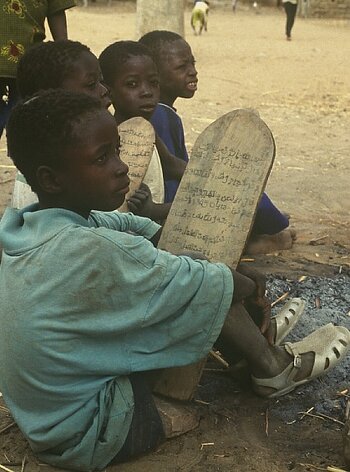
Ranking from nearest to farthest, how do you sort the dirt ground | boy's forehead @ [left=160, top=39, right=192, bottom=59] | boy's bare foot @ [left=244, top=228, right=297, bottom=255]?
the dirt ground < boy's forehead @ [left=160, top=39, right=192, bottom=59] < boy's bare foot @ [left=244, top=228, right=297, bottom=255]

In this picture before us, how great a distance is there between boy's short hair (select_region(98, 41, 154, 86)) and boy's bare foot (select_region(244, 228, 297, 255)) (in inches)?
54.0

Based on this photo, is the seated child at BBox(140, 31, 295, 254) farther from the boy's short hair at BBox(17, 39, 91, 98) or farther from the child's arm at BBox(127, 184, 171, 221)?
the boy's short hair at BBox(17, 39, 91, 98)

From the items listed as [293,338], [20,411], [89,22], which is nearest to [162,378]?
[20,411]

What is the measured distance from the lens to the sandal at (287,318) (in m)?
3.49

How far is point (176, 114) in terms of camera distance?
15.3 feet

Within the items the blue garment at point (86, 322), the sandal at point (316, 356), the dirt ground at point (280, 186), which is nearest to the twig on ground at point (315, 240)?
the dirt ground at point (280, 186)

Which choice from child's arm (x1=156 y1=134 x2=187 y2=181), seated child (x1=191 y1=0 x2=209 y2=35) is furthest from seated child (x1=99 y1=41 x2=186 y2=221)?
seated child (x1=191 y1=0 x2=209 y2=35)

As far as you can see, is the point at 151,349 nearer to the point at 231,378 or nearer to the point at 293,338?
the point at 231,378

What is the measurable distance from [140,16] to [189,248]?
301 inches

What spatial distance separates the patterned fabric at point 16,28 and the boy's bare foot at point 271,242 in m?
1.76

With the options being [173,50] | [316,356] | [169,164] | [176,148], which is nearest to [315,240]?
[176,148]

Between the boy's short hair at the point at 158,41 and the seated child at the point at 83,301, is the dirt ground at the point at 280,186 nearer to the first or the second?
the seated child at the point at 83,301

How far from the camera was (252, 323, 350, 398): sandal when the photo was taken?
3100mm

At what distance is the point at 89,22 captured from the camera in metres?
18.4
